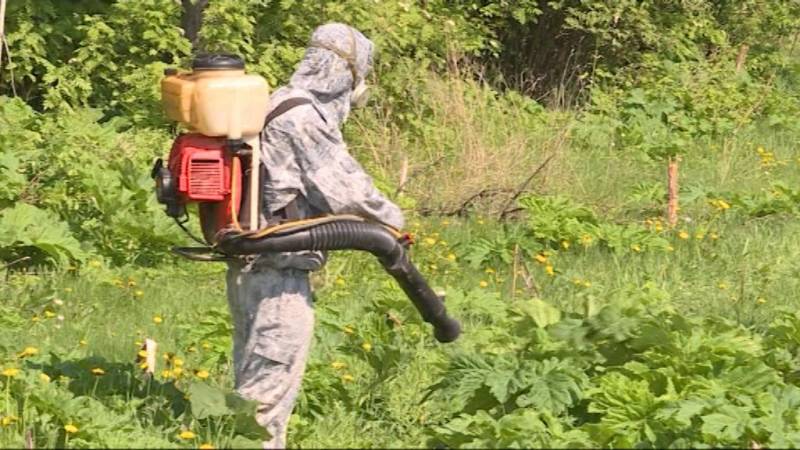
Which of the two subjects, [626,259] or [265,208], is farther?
[626,259]

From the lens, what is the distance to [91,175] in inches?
386

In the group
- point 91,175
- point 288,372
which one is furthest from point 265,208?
point 91,175

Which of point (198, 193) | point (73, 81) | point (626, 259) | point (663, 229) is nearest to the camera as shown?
point (198, 193)

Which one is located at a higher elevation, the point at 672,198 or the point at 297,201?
the point at 297,201

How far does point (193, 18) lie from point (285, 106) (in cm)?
703

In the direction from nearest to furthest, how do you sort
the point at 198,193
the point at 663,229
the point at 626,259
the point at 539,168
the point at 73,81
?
the point at 198,193
the point at 626,259
the point at 663,229
the point at 539,168
the point at 73,81

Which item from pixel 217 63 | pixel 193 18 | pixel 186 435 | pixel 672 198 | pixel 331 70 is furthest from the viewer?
pixel 193 18

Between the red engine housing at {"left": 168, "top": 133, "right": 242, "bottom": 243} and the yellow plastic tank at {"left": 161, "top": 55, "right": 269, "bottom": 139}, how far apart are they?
0.18 ft

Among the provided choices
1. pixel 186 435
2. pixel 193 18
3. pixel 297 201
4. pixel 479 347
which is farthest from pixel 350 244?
pixel 193 18

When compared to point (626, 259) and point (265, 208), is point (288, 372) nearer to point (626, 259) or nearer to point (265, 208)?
point (265, 208)

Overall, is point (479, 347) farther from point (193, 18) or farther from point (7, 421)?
point (193, 18)

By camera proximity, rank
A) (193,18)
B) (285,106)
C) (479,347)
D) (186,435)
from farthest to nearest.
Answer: (193,18) < (479,347) < (285,106) < (186,435)

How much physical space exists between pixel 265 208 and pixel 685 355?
5.76 ft

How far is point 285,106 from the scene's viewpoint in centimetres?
564
